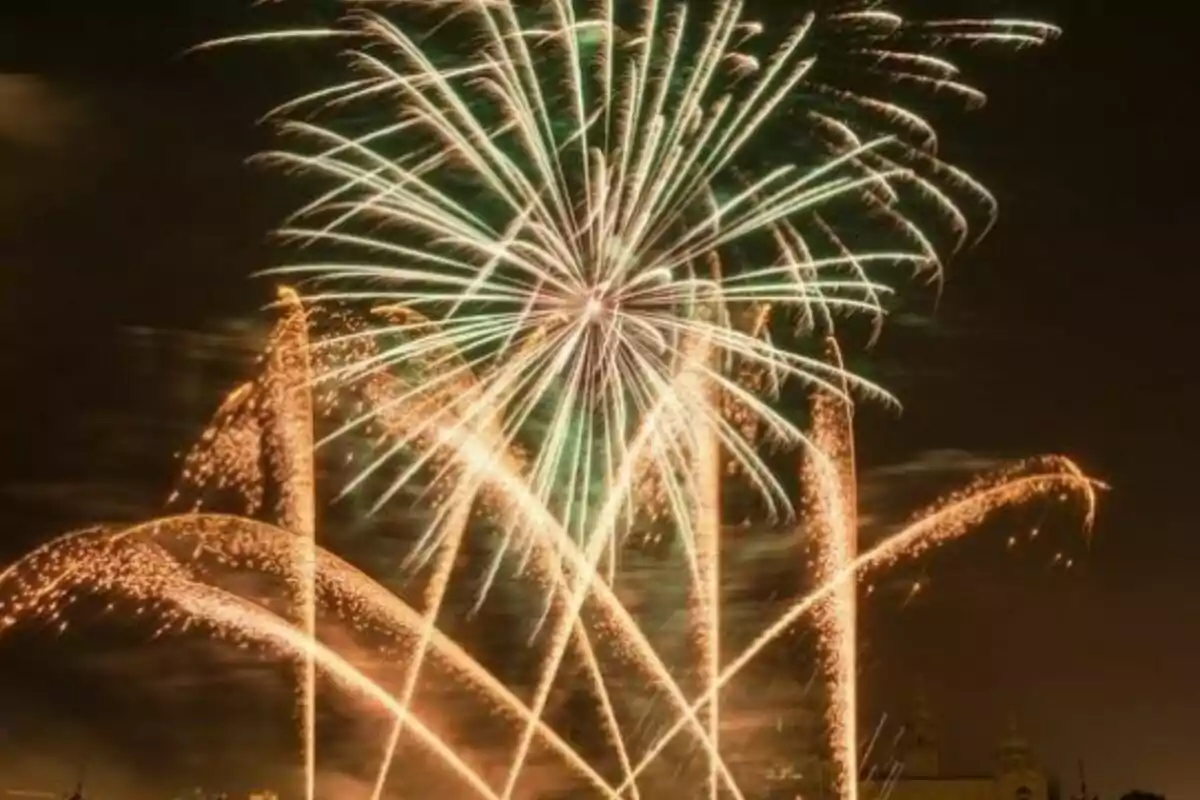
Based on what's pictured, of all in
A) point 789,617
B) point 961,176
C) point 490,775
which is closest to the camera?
point 961,176

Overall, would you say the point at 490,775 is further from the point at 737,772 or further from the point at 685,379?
the point at 685,379

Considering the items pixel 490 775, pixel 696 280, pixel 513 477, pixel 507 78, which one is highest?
pixel 507 78

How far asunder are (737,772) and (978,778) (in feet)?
105

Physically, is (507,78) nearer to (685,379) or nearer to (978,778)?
(685,379)

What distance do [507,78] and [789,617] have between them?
6.56 metres

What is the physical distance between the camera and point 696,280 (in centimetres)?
1527

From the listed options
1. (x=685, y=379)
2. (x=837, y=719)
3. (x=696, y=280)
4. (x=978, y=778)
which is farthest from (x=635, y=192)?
(x=978, y=778)

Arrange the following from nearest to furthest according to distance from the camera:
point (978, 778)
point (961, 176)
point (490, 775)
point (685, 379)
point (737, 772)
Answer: point (961, 176) → point (685, 379) → point (490, 775) → point (737, 772) → point (978, 778)

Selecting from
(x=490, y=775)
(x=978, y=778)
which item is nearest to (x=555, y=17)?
(x=490, y=775)

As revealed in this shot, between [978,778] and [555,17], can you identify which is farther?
[978,778]

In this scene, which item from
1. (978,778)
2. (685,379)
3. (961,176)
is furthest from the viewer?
(978,778)

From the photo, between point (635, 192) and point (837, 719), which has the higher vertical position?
point (635, 192)

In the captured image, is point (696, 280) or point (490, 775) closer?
point (696, 280)

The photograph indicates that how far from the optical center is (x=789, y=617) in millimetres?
18703
